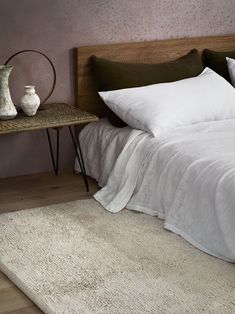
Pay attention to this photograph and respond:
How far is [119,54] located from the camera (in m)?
4.60

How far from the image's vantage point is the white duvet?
3490mm

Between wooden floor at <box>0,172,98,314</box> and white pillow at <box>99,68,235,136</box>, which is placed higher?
white pillow at <box>99,68,235,136</box>

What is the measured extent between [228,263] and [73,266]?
0.67 m

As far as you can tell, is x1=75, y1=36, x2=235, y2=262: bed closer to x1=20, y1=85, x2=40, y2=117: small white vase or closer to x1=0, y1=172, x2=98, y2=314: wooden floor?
x1=0, y1=172, x2=98, y2=314: wooden floor

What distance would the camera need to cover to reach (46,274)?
129 inches

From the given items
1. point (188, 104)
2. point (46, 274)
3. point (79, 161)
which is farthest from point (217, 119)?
point (46, 274)

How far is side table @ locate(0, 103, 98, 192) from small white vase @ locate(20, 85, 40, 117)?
0.03 meters

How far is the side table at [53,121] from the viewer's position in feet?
12.9

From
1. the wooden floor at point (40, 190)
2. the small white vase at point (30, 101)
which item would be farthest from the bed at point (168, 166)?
the small white vase at point (30, 101)

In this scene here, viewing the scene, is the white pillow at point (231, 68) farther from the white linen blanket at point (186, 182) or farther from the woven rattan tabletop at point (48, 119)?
the woven rattan tabletop at point (48, 119)

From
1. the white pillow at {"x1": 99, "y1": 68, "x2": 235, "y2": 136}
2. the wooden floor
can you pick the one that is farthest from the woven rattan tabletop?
the wooden floor

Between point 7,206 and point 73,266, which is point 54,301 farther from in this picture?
point 7,206

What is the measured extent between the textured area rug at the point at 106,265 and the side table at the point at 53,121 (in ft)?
→ 1.38

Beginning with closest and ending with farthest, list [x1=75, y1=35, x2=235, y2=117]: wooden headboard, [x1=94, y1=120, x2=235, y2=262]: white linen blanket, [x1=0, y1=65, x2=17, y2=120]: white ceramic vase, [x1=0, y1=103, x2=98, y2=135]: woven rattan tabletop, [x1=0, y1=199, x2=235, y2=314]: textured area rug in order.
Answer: [x1=0, y1=199, x2=235, y2=314]: textured area rug, [x1=94, y1=120, x2=235, y2=262]: white linen blanket, [x1=0, y1=103, x2=98, y2=135]: woven rattan tabletop, [x1=0, y1=65, x2=17, y2=120]: white ceramic vase, [x1=75, y1=35, x2=235, y2=117]: wooden headboard
